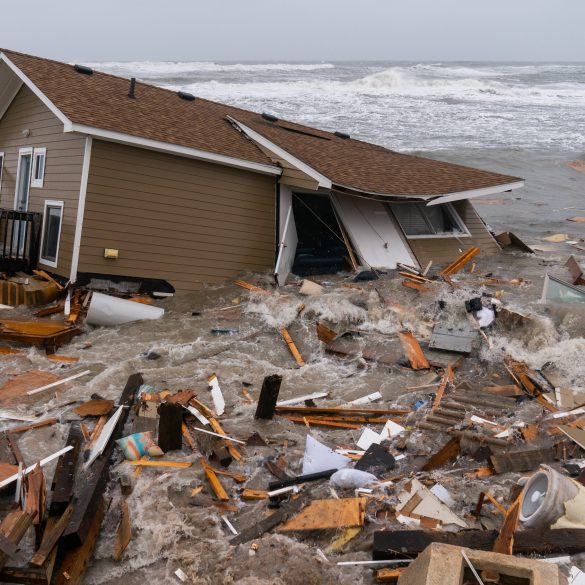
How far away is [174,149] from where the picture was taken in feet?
35.2

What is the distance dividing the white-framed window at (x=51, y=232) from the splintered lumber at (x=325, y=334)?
5.12 meters

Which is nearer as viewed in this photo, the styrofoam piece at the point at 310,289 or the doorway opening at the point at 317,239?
the styrofoam piece at the point at 310,289

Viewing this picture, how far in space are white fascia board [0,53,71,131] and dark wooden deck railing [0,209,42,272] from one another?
7.39 ft

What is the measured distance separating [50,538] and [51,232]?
8111 mm

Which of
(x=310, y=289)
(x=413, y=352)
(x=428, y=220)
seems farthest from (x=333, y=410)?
(x=428, y=220)

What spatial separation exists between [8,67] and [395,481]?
11.5 metres

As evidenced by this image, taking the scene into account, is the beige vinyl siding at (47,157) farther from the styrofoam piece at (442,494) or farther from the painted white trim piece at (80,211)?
the styrofoam piece at (442,494)

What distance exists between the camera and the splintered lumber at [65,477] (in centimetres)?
480

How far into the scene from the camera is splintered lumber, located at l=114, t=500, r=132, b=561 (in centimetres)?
463

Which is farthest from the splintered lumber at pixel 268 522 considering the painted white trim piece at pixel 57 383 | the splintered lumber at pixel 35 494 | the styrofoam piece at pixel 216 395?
the painted white trim piece at pixel 57 383

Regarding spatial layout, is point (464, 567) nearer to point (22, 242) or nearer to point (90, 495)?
point (90, 495)

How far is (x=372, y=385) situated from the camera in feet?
26.7

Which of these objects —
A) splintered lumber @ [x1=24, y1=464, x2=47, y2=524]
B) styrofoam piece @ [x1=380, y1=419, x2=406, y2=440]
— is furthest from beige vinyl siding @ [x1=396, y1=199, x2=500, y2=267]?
splintered lumber @ [x1=24, y1=464, x2=47, y2=524]

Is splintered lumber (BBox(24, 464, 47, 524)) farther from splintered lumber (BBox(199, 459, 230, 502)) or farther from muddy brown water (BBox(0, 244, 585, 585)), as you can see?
splintered lumber (BBox(199, 459, 230, 502))
